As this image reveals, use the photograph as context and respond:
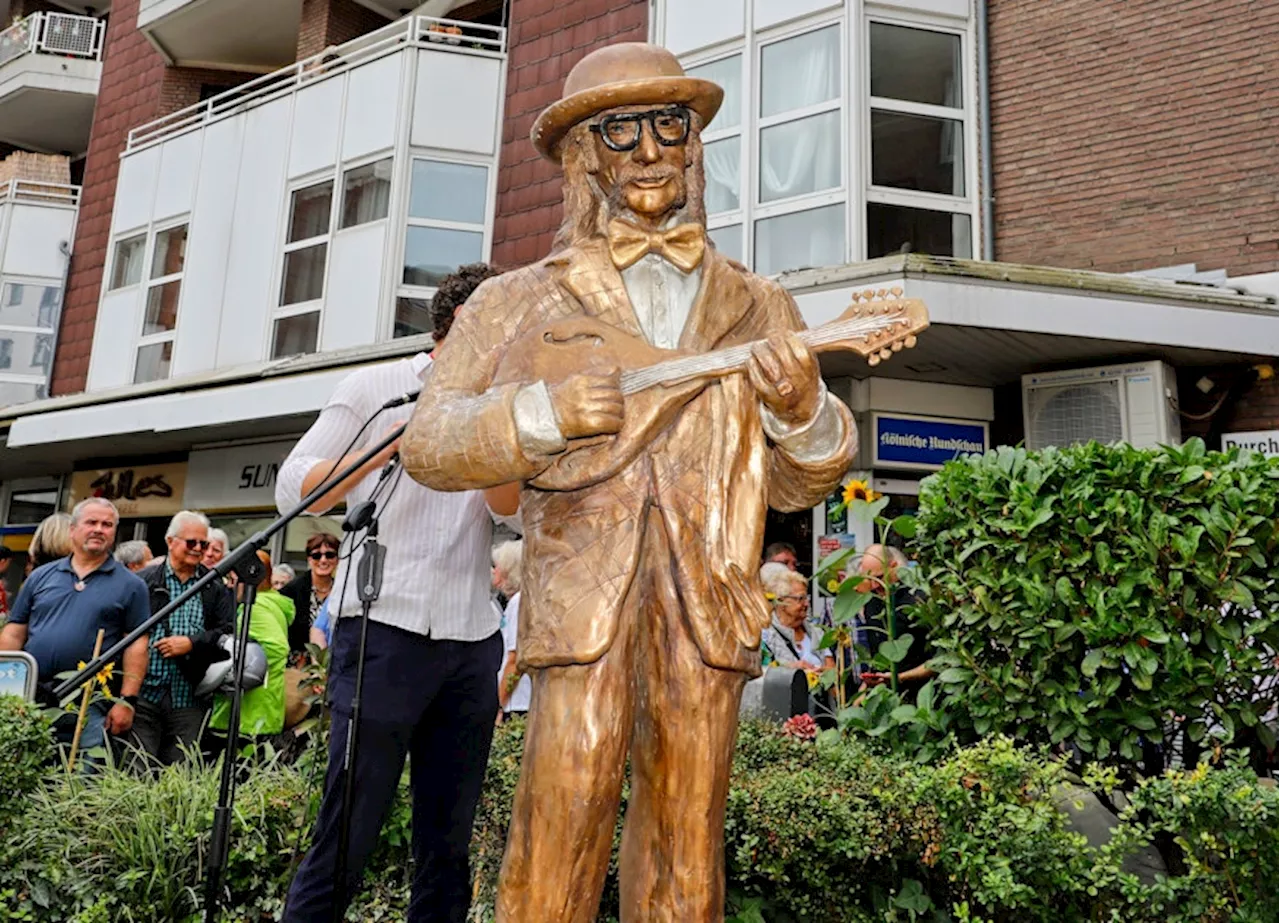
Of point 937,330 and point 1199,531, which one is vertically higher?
point 937,330

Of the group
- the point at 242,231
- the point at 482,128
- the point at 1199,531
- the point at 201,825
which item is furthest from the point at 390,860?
the point at 242,231

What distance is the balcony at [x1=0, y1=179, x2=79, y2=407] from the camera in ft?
55.4

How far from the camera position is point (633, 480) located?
7.28 ft

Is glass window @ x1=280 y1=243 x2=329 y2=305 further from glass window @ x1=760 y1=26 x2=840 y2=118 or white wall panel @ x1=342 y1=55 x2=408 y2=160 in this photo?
glass window @ x1=760 y1=26 x2=840 y2=118

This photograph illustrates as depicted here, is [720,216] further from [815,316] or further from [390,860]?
[390,860]

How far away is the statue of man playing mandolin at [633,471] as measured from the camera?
2.09 metres

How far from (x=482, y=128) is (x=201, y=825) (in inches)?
389

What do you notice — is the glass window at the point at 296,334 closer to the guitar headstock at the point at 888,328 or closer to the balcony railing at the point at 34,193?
the balcony railing at the point at 34,193

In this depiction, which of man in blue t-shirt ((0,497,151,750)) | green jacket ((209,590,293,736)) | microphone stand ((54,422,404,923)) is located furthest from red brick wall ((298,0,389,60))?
microphone stand ((54,422,404,923))

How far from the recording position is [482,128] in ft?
40.9

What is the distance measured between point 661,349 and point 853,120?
26.3ft

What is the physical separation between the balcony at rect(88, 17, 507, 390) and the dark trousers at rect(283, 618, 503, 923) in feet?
31.6

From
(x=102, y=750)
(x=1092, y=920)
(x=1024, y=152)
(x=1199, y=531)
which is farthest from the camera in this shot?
(x=1024, y=152)

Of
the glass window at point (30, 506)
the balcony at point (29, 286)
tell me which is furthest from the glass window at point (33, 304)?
the glass window at point (30, 506)
